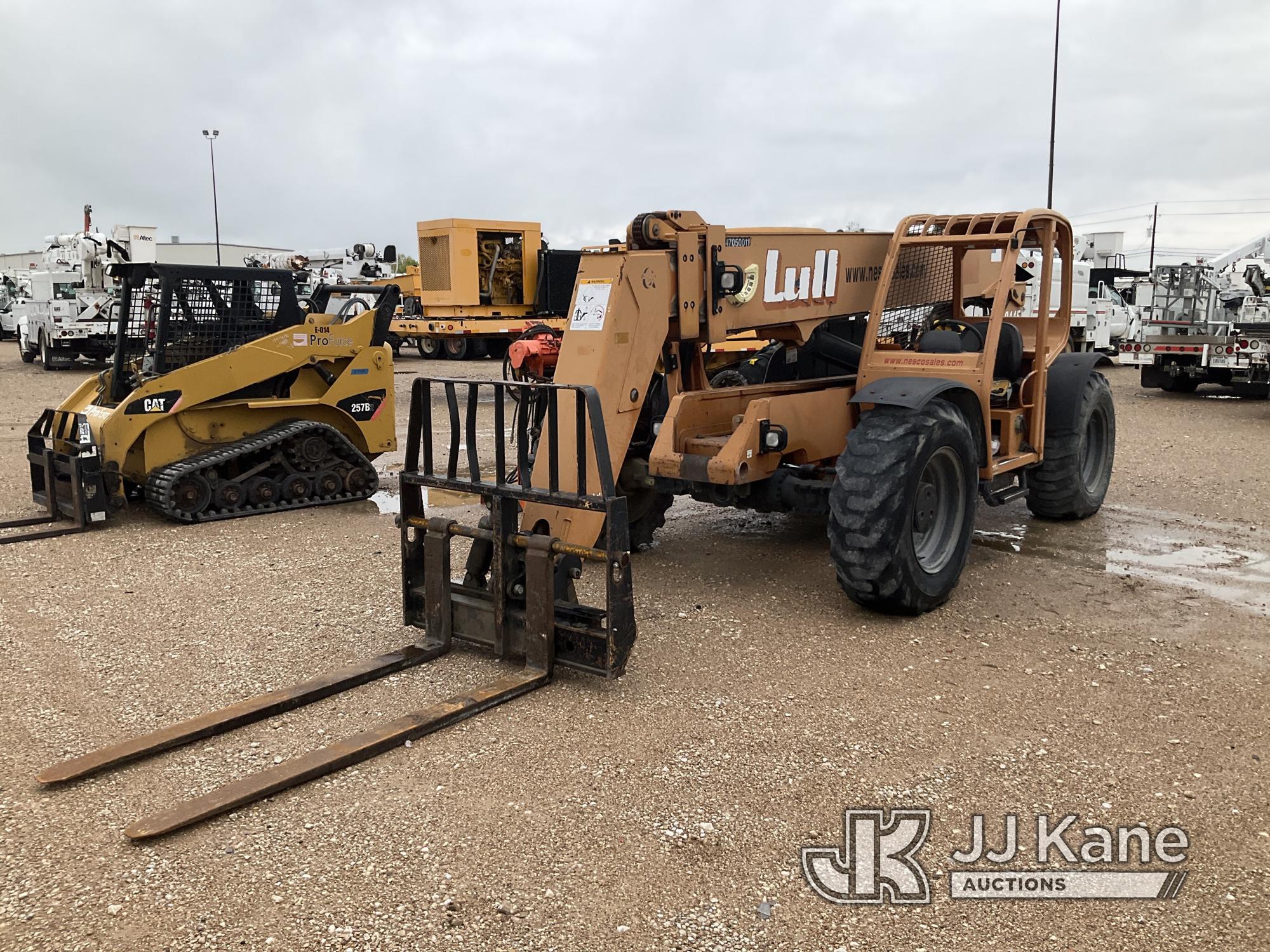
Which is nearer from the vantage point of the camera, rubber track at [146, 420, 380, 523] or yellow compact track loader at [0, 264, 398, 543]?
rubber track at [146, 420, 380, 523]

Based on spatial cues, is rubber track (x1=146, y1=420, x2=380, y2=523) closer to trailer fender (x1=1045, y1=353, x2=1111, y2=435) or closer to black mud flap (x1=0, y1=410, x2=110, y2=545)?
black mud flap (x1=0, y1=410, x2=110, y2=545)

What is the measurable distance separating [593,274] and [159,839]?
11.2ft

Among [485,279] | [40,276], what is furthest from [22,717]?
[40,276]

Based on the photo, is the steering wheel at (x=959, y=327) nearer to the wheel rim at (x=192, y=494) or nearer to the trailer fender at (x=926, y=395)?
the trailer fender at (x=926, y=395)

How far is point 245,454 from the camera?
27.9 ft

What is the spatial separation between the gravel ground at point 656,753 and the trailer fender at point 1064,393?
39.6 inches

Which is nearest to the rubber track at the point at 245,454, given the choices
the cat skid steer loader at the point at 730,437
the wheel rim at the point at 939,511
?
the cat skid steer loader at the point at 730,437

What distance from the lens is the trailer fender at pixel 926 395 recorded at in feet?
18.8

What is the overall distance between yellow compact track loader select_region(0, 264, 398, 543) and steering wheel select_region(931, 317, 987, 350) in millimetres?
4695

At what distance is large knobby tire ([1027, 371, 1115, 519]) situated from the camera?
7.78 metres

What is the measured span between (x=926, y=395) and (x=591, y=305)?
75.9 inches

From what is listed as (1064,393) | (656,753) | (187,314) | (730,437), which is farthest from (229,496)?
(1064,393)

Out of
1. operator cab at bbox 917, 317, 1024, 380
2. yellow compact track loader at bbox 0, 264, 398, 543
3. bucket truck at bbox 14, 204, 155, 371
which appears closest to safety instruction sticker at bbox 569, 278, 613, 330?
operator cab at bbox 917, 317, 1024, 380

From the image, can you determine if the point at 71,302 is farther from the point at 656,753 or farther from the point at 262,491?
the point at 656,753
